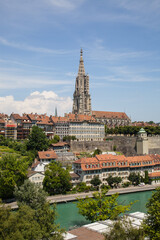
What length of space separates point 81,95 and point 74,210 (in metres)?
102

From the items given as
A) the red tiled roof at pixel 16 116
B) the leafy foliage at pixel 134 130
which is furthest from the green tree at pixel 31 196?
the leafy foliage at pixel 134 130

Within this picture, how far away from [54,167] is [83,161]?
29.3 ft

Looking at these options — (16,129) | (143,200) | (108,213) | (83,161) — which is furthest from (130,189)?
(16,129)

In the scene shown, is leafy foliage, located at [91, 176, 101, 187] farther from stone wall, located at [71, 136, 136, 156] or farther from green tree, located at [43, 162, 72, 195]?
stone wall, located at [71, 136, 136, 156]

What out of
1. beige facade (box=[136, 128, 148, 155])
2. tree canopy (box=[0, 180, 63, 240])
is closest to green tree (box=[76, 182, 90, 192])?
tree canopy (box=[0, 180, 63, 240])

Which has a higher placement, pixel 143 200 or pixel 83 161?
pixel 83 161

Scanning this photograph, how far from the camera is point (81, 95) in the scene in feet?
493

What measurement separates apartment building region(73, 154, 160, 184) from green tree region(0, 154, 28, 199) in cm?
1527

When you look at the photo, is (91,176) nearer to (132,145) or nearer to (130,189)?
(130,189)

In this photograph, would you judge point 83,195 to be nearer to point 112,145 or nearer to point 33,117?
point 112,145

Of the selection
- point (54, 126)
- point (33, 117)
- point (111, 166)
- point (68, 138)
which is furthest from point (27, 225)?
point (54, 126)

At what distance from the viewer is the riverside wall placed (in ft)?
329

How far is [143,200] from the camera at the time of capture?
193 ft

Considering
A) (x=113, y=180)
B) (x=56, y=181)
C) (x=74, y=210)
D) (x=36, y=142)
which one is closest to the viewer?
(x=74, y=210)
